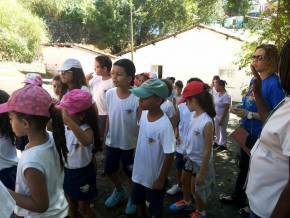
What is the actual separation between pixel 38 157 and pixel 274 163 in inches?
51.9

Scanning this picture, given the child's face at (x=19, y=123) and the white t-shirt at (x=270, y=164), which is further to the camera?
the child's face at (x=19, y=123)

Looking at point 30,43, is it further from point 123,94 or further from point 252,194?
point 252,194

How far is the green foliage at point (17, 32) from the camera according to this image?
14372mm

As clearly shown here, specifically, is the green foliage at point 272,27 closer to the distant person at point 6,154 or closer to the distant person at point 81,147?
the distant person at point 81,147

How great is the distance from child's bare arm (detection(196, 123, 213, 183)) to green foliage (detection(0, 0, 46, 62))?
13218 millimetres

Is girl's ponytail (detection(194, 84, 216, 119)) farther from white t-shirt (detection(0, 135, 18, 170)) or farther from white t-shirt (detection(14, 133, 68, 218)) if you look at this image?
white t-shirt (detection(0, 135, 18, 170))

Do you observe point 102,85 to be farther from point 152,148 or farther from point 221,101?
point 221,101

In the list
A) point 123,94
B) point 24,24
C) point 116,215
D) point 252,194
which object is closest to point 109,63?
point 123,94

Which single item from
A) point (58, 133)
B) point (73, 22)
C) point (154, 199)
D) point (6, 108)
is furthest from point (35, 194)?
point (73, 22)

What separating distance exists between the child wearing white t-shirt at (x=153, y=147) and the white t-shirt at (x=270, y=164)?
49.1 inches

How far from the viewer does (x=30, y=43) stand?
55.7ft

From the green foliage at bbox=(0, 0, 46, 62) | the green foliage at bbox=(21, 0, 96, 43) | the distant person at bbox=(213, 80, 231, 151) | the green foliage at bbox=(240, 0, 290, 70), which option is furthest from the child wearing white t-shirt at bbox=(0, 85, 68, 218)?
the green foliage at bbox=(21, 0, 96, 43)

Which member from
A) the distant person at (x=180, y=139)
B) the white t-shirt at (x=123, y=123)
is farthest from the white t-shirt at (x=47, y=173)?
Answer: the distant person at (x=180, y=139)

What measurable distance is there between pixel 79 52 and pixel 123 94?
20774 millimetres
